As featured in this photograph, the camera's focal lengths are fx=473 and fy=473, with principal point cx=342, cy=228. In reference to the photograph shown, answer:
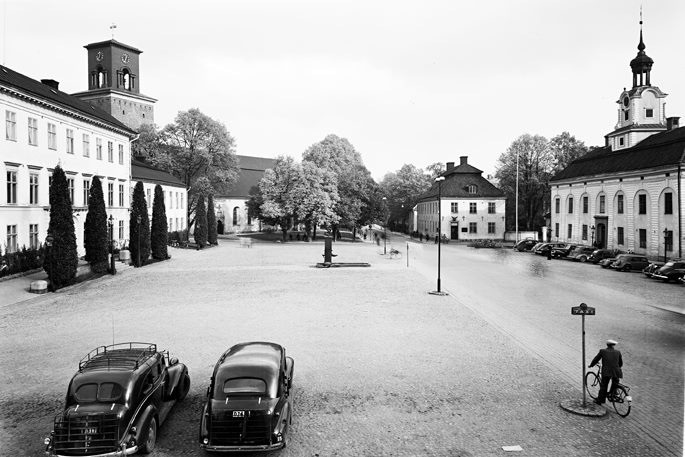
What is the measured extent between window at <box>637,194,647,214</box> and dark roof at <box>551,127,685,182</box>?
107 inches

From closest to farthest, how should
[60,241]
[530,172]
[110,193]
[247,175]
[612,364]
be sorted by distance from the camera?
[612,364], [60,241], [110,193], [530,172], [247,175]

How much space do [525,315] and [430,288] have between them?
23.2 ft

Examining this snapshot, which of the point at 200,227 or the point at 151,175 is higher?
the point at 151,175

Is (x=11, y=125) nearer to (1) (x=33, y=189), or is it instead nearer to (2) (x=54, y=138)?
(1) (x=33, y=189)

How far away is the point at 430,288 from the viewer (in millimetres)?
25969

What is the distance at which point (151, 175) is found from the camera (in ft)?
181

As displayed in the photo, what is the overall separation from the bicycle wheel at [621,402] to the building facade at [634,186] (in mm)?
34452

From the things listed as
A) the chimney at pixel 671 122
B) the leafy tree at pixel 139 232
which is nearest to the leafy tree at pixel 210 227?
the leafy tree at pixel 139 232

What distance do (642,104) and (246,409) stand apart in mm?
65022

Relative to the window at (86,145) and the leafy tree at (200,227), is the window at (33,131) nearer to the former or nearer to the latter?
the window at (86,145)

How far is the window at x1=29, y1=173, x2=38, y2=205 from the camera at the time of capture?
31756 mm

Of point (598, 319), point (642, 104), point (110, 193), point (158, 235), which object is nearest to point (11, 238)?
point (158, 235)

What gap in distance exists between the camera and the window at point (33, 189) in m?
31.8

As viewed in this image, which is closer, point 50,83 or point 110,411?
point 110,411
